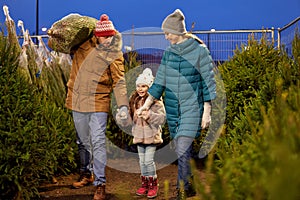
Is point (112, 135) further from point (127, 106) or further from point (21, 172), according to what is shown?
point (21, 172)

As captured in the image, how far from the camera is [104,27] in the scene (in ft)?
17.6

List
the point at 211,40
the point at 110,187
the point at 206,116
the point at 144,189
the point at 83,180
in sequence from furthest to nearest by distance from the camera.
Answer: the point at 211,40 → the point at 110,187 → the point at 83,180 → the point at 144,189 → the point at 206,116

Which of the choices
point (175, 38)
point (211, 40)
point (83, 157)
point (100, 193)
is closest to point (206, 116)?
point (175, 38)

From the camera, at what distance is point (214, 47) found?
1213 cm

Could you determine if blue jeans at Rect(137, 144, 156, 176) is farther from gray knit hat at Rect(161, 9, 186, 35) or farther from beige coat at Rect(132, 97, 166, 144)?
gray knit hat at Rect(161, 9, 186, 35)

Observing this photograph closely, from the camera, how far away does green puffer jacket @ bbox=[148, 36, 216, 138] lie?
4.82m

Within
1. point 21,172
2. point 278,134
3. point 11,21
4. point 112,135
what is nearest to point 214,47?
point 112,135

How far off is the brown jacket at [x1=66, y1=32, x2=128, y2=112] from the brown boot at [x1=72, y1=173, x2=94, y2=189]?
0.97 m

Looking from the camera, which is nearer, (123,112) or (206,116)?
(206,116)

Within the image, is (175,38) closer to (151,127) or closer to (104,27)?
(104,27)

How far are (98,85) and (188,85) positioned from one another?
117 cm

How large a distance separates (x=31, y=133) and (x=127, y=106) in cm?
126

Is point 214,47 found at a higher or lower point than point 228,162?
higher

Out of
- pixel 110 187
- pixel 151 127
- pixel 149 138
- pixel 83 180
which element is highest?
pixel 151 127
